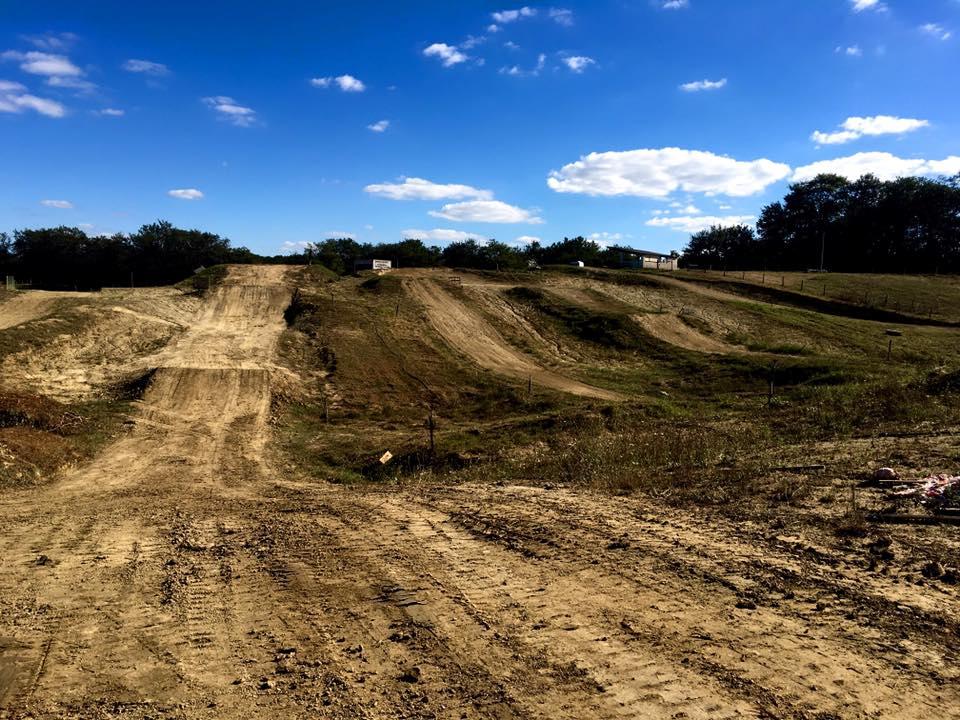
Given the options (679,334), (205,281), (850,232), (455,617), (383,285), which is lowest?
(455,617)

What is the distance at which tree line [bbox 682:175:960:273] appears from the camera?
282ft

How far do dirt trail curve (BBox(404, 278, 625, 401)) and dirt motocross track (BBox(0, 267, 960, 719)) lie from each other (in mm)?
16451

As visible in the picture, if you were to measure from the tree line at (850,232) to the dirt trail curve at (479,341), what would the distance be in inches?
2086

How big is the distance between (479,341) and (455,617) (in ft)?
96.9

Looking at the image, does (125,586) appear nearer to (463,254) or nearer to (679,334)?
(679,334)

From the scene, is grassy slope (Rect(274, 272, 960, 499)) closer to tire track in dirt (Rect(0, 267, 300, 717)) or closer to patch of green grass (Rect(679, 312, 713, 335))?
patch of green grass (Rect(679, 312, 713, 335))

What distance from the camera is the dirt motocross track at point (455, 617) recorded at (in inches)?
219

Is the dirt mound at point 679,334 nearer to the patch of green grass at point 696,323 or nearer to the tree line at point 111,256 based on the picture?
the patch of green grass at point 696,323

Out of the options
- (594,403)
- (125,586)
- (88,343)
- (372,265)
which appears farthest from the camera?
(372,265)

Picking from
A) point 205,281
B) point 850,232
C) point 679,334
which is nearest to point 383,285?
point 205,281

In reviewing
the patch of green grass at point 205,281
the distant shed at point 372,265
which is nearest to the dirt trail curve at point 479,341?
the patch of green grass at point 205,281

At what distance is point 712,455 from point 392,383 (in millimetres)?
16271

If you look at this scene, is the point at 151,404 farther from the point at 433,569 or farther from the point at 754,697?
the point at 754,697

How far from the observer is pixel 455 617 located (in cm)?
701
